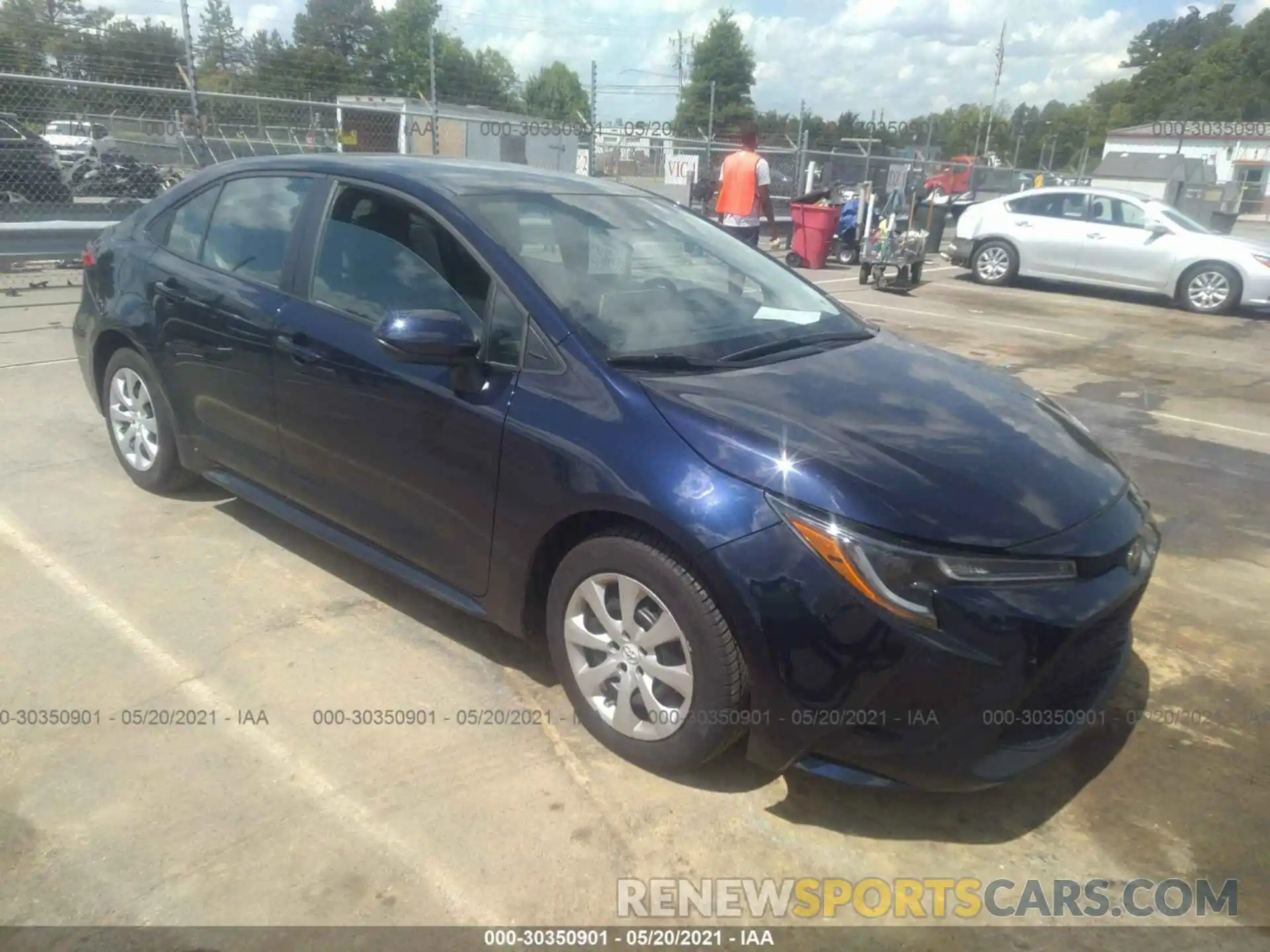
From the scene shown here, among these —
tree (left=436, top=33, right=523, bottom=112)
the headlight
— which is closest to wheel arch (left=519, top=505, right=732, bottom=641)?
the headlight

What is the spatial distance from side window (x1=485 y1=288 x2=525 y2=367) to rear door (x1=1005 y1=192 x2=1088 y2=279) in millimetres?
13272

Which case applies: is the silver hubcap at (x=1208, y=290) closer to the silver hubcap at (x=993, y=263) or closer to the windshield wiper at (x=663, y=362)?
the silver hubcap at (x=993, y=263)

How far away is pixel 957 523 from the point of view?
2422 millimetres

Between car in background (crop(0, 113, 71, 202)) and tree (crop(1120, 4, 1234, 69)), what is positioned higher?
tree (crop(1120, 4, 1234, 69))

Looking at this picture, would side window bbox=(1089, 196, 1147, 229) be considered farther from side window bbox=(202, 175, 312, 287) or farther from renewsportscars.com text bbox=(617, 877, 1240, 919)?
renewsportscars.com text bbox=(617, 877, 1240, 919)

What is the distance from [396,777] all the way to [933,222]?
18.4m

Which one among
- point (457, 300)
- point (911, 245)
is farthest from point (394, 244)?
point (911, 245)

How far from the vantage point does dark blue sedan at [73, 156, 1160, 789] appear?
7.80ft

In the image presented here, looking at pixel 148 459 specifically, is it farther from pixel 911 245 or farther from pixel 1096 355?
pixel 911 245

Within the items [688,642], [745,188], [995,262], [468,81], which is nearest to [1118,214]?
[995,262]

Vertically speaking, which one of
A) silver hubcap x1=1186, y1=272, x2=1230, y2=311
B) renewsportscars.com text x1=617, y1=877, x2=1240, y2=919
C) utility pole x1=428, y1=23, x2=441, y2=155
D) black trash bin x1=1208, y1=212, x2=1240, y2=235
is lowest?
renewsportscars.com text x1=617, y1=877, x2=1240, y2=919

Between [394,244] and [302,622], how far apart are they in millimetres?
1427

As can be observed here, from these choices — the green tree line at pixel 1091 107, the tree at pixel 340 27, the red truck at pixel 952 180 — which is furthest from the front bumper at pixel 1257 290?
the green tree line at pixel 1091 107

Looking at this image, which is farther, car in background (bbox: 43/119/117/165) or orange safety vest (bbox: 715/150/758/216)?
car in background (bbox: 43/119/117/165)
